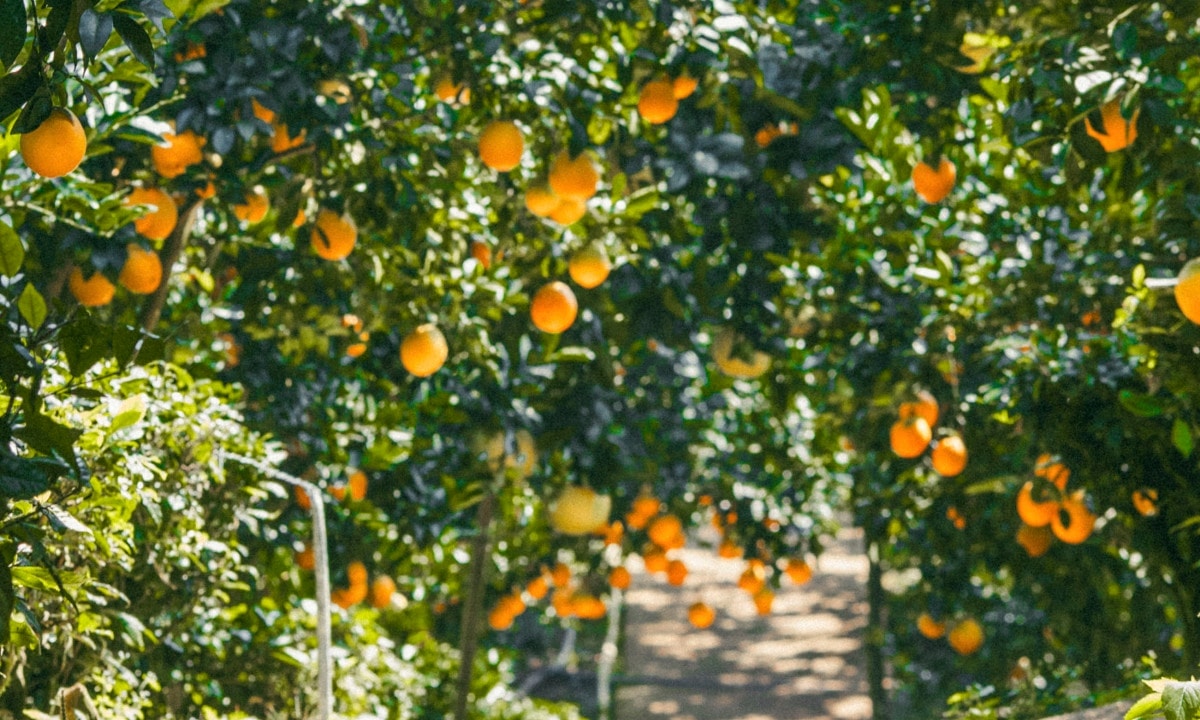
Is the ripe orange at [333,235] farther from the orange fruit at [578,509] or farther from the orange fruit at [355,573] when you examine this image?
the orange fruit at [578,509]

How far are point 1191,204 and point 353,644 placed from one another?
9.38ft

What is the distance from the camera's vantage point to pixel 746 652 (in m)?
11.8

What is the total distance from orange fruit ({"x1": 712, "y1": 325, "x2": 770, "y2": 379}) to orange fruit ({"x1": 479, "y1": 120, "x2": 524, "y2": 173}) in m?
1.01

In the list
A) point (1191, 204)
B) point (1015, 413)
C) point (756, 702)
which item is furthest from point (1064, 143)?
point (756, 702)

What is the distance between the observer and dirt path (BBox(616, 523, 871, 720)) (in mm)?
10172

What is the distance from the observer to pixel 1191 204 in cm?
264

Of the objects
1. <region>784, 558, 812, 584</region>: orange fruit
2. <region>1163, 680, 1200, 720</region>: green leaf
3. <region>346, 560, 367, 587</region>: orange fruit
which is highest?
<region>784, 558, 812, 584</region>: orange fruit

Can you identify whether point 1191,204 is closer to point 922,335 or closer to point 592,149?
point 922,335

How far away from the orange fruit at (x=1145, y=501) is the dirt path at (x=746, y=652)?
7450 millimetres

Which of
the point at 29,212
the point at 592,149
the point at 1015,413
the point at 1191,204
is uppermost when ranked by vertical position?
the point at 592,149

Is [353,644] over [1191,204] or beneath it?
beneath

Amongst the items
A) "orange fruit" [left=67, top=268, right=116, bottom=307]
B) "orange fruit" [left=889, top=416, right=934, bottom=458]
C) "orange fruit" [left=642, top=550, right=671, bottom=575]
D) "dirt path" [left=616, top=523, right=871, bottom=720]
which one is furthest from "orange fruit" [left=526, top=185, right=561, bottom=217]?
"dirt path" [left=616, top=523, right=871, bottom=720]

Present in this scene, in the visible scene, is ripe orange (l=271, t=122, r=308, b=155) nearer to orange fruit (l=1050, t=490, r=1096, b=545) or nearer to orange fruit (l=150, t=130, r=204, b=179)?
orange fruit (l=150, t=130, r=204, b=179)

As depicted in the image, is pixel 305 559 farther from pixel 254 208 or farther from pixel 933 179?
pixel 933 179
